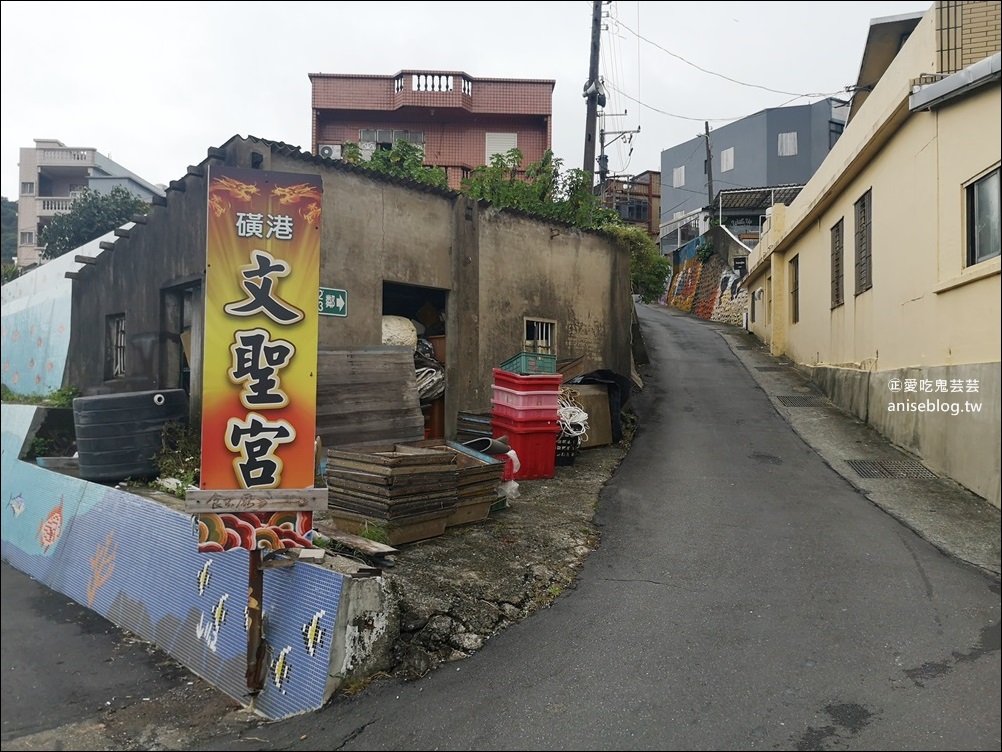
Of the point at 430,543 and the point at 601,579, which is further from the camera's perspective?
the point at 430,543

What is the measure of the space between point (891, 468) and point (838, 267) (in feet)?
4.15

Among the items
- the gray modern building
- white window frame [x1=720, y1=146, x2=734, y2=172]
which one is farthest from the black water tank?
white window frame [x1=720, y1=146, x2=734, y2=172]

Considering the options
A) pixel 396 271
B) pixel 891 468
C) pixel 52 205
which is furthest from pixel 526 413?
pixel 891 468

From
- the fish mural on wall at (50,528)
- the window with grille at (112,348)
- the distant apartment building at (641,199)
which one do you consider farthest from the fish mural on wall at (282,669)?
the distant apartment building at (641,199)

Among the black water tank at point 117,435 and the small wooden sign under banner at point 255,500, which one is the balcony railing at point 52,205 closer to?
the small wooden sign under banner at point 255,500

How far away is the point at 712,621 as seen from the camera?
10.8ft

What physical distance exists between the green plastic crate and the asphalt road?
3810 mm

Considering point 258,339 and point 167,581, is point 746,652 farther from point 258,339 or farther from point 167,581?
point 167,581

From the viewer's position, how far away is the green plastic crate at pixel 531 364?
8.20m

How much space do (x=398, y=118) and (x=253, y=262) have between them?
23171 millimetres

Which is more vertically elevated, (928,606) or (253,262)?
(253,262)

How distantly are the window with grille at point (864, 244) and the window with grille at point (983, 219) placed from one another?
1.55 feet

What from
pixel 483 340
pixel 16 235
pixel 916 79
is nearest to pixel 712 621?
pixel 916 79

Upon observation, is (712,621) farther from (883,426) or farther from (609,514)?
(609,514)
